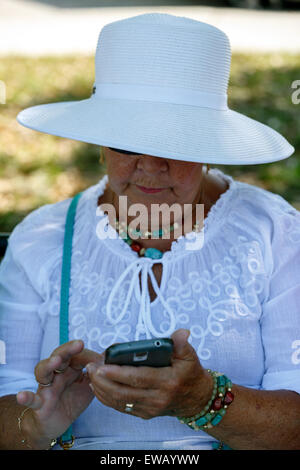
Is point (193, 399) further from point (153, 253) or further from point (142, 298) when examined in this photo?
point (153, 253)

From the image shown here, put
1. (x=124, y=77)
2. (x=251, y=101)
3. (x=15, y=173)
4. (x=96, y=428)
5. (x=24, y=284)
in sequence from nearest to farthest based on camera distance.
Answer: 1. (x=124, y=77)
2. (x=96, y=428)
3. (x=24, y=284)
4. (x=15, y=173)
5. (x=251, y=101)

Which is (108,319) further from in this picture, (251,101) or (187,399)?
(251,101)

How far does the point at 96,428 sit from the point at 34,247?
0.68 meters

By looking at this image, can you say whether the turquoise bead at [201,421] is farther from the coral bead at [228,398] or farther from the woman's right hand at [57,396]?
the woman's right hand at [57,396]

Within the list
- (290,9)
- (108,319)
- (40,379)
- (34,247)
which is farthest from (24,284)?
(290,9)

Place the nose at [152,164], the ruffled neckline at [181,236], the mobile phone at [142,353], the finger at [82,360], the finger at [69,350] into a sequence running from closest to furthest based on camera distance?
1. the mobile phone at [142,353]
2. the finger at [69,350]
3. the finger at [82,360]
4. the nose at [152,164]
5. the ruffled neckline at [181,236]

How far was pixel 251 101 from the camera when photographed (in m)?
5.75

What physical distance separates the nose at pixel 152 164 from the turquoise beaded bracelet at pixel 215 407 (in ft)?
2.14

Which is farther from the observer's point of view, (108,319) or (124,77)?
(108,319)

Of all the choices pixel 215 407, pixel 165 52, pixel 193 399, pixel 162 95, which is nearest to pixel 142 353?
pixel 193 399

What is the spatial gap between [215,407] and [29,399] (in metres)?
0.53

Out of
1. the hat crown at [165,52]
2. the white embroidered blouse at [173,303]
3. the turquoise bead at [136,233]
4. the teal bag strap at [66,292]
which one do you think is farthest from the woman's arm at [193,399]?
the hat crown at [165,52]

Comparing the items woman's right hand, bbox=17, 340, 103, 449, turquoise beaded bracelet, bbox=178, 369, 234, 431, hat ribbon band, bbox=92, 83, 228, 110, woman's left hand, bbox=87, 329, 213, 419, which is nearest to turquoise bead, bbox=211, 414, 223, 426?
turquoise beaded bracelet, bbox=178, 369, 234, 431

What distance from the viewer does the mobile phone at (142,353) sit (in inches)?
55.6
